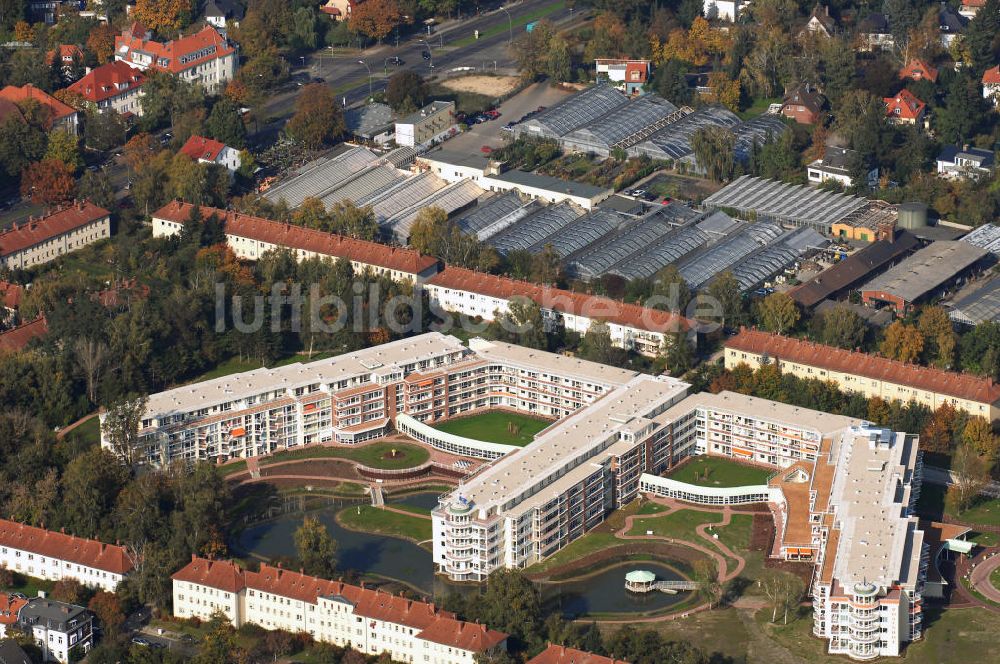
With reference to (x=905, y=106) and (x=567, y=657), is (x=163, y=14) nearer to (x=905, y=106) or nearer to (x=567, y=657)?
(x=905, y=106)

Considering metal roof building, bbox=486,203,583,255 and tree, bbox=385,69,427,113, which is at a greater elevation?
tree, bbox=385,69,427,113

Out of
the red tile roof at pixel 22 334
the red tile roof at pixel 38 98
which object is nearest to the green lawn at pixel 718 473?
the red tile roof at pixel 22 334

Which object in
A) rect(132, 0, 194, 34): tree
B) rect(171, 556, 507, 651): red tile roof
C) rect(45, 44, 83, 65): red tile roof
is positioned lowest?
rect(171, 556, 507, 651): red tile roof

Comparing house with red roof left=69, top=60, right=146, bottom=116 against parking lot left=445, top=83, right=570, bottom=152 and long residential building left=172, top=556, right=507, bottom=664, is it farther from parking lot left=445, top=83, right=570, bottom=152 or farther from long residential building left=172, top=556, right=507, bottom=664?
long residential building left=172, top=556, right=507, bottom=664

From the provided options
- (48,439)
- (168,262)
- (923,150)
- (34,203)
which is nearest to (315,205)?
(168,262)

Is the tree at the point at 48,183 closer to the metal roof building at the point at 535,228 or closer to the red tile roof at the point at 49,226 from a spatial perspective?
the red tile roof at the point at 49,226

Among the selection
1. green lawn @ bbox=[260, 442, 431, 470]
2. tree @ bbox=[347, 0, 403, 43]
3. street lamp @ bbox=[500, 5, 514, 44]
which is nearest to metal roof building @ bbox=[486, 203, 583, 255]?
green lawn @ bbox=[260, 442, 431, 470]
